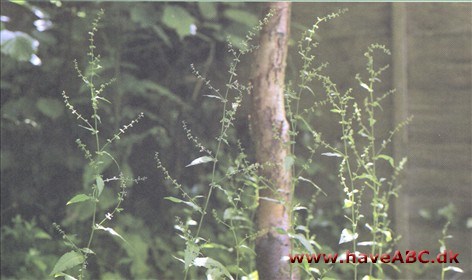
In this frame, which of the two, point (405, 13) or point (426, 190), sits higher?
point (405, 13)

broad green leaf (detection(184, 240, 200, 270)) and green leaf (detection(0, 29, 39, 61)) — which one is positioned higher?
green leaf (detection(0, 29, 39, 61))

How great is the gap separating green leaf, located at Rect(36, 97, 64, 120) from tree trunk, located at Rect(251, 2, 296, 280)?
1177 mm

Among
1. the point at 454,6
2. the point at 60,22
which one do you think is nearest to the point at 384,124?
the point at 454,6

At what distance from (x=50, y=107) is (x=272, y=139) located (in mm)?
1303

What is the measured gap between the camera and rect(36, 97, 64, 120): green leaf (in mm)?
3014

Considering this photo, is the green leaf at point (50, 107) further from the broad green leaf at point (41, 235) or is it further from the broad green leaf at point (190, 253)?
the broad green leaf at point (190, 253)

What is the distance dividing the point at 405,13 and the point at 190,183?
1.16 meters

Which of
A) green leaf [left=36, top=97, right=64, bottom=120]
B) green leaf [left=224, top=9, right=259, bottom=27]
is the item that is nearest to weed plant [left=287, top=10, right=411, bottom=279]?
green leaf [left=224, top=9, right=259, bottom=27]

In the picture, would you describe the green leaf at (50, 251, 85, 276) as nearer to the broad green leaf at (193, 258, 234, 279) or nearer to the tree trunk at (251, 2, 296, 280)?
the broad green leaf at (193, 258, 234, 279)

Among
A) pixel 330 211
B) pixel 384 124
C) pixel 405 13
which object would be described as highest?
pixel 405 13

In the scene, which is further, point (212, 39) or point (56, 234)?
point (212, 39)

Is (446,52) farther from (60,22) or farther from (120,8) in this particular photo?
(60,22)

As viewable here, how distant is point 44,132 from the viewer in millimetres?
3117

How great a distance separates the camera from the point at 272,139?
2.02 metres
